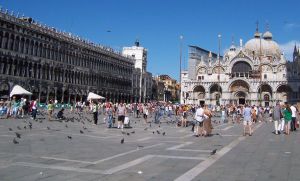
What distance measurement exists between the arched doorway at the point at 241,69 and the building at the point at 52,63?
2483 centimetres

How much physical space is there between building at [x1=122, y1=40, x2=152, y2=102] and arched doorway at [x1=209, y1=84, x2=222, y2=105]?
58.8 feet

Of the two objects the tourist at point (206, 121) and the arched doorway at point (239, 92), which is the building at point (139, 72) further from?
the tourist at point (206, 121)

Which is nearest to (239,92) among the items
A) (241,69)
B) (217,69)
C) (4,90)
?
(241,69)

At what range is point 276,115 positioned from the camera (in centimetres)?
1727

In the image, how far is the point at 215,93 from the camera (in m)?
77.7

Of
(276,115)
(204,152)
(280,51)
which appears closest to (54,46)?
(276,115)

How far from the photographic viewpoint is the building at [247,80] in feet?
237

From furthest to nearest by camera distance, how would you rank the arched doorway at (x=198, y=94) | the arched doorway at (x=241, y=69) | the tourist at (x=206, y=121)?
the arched doorway at (x=198, y=94), the arched doorway at (x=241, y=69), the tourist at (x=206, y=121)

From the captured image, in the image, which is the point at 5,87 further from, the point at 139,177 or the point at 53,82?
the point at 139,177

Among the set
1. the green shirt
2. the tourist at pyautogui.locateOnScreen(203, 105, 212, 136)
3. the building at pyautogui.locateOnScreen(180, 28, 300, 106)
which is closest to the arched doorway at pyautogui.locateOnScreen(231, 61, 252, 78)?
the building at pyautogui.locateOnScreen(180, 28, 300, 106)

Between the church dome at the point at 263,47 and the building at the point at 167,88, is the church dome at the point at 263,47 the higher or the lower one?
the higher one

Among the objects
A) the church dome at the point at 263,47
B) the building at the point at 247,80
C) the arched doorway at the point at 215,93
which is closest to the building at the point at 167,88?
the building at the point at 247,80

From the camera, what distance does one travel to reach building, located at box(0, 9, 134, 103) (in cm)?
4675

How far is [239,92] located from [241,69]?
5.81 metres
